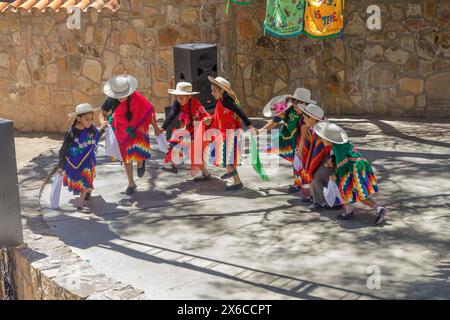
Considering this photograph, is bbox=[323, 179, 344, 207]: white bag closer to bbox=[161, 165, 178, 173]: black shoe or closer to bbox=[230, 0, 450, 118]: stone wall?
bbox=[161, 165, 178, 173]: black shoe

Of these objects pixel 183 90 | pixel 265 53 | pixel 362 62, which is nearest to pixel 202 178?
pixel 183 90

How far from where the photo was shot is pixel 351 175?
26.1ft

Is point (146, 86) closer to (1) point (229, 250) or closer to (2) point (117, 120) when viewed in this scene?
(2) point (117, 120)

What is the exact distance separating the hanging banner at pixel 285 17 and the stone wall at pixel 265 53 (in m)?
0.97

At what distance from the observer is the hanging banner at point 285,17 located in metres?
12.3

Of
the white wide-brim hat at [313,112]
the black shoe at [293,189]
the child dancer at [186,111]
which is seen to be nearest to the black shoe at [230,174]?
the child dancer at [186,111]

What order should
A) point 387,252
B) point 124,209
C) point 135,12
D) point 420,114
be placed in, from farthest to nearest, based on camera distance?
point 135,12 < point 420,114 < point 124,209 < point 387,252

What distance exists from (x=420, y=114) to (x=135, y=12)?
17.1 feet

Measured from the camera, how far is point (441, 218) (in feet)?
26.7

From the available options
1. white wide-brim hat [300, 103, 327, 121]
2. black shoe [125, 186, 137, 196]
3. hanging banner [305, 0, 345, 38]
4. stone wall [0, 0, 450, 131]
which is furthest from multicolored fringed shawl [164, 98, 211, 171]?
stone wall [0, 0, 450, 131]

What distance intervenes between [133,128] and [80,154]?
2.75 feet

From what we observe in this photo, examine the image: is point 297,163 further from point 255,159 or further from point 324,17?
point 324,17

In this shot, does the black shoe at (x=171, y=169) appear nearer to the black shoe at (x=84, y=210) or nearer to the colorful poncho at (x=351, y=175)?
the black shoe at (x=84, y=210)
